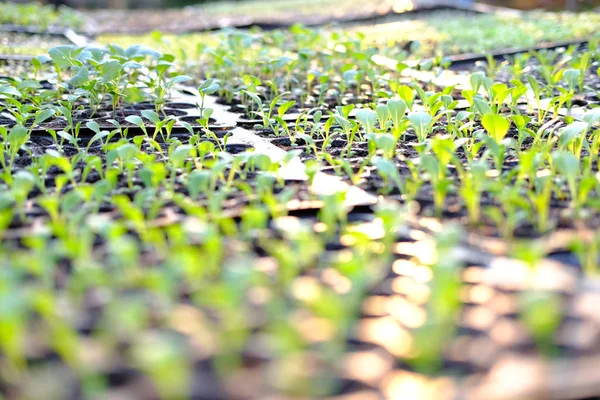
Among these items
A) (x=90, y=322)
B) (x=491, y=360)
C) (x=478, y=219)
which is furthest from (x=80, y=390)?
(x=478, y=219)

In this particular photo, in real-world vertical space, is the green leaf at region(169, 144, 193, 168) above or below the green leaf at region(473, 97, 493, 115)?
below

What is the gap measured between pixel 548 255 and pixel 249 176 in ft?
2.95

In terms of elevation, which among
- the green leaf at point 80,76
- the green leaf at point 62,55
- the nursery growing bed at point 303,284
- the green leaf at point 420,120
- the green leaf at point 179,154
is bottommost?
the nursery growing bed at point 303,284

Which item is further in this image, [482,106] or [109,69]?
[109,69]

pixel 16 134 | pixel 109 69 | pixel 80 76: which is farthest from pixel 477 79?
pixel 16 134

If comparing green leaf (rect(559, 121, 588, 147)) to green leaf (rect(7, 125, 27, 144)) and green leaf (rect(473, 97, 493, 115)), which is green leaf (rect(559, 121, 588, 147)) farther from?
green leaf (rect(7, 125, 27, 144))

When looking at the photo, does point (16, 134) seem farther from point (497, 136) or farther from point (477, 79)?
point (477, 79)

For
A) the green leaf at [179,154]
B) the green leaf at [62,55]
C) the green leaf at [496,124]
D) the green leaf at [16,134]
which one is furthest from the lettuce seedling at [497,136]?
the green leaf at [62,55]

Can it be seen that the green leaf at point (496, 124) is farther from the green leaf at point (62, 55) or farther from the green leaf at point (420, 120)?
the green leaf at point (62, 55)

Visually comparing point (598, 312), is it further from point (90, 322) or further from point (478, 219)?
point (90, 322)

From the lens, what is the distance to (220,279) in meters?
1.35

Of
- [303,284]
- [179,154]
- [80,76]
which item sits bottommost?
[303,284]

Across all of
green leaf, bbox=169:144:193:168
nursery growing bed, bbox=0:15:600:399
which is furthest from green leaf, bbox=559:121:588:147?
green leaf, bbox=169:144:193:168

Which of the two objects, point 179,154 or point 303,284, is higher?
point 179,154
